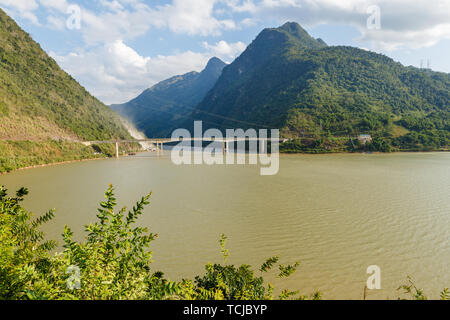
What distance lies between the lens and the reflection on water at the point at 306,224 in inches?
259

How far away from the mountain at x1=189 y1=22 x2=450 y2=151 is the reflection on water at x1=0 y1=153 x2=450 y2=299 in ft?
114

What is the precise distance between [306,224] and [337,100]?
207 ft

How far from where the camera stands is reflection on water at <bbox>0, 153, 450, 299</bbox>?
657 centimetres

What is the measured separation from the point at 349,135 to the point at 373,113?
12327 mm

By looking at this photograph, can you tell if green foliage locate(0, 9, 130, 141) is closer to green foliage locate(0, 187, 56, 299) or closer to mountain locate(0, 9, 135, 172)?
mountain locate(0, 9, 135, 172)

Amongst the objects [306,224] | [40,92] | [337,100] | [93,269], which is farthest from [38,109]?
[337,100]

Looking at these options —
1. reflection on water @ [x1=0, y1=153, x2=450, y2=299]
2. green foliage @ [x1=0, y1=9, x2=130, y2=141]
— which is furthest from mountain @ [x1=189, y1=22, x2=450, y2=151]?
green foliage @ [x1=0, y1=9, x2=130, y2=141]

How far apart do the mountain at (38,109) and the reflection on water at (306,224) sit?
20389 mm

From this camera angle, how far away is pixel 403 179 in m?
19.7

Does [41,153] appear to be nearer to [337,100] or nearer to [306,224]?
[306,224]

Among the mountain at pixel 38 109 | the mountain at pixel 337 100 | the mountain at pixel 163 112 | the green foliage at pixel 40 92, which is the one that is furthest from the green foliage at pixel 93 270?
the mountain at pixel 163 112

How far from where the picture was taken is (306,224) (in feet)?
33.0
